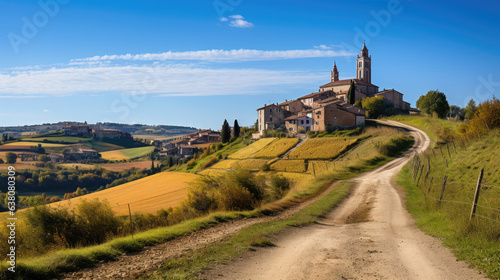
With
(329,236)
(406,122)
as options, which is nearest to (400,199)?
(329,236)

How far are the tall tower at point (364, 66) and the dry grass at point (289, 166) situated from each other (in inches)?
3629

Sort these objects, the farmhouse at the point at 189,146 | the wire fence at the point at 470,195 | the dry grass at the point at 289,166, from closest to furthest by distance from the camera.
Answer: the wire fence at the point at 470,195 < the dry grass at the point at 289,166 < the farmhouse at the point at 189,146

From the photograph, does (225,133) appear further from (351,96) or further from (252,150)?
(351,96)

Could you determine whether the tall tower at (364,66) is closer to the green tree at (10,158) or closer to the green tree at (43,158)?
the green tree at (43,158)

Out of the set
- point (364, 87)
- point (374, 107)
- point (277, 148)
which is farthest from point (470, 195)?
point (364, 87)

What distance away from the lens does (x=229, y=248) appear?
10688 millimetres

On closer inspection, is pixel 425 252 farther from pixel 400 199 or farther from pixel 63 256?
pixel 400 199

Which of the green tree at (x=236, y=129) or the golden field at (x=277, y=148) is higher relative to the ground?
the green tree at (x=236, y=129)

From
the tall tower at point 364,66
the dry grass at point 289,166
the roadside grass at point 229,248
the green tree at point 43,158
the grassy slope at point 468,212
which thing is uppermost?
the tall tower at point 364,66

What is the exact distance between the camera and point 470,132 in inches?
1398

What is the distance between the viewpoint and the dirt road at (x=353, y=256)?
830 centimetres

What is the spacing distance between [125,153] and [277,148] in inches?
3905

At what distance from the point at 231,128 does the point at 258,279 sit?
11304cm

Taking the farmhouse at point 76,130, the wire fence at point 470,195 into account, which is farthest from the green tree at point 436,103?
the farmhouse at point 76,130
